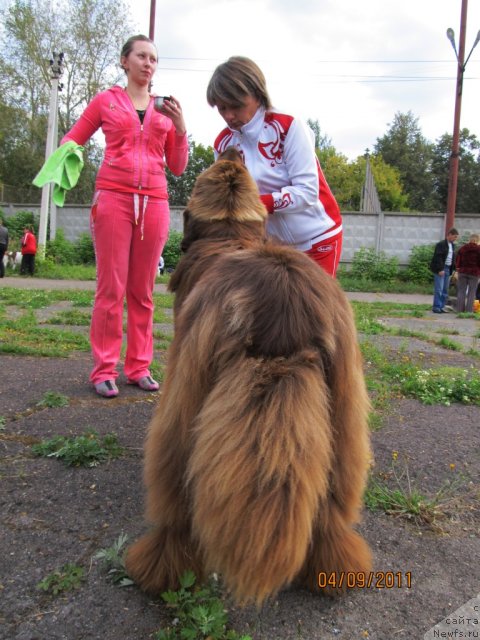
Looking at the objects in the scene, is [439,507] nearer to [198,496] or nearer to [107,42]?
[198,496]

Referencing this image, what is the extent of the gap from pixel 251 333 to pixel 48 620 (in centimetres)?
110

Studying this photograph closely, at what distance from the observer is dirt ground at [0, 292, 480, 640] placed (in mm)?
1623

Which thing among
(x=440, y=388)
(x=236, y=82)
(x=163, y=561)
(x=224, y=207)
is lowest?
(x=163, y=561)

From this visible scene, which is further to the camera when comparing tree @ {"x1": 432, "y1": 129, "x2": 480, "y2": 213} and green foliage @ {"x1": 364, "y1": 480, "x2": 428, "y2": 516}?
tree @ {"x1": 432, "y1": 129, "x2": 480, "y2": 213}

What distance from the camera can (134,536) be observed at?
2.09 meters

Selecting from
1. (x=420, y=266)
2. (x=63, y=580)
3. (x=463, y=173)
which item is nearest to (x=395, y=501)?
(x=63, y=580)

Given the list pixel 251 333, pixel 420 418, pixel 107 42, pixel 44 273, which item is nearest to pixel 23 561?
Result: pixel 251 333

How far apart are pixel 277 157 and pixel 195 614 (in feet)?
7.60

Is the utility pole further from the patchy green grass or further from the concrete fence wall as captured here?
the patchy green grass

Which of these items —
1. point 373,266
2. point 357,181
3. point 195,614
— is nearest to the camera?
point 195,614

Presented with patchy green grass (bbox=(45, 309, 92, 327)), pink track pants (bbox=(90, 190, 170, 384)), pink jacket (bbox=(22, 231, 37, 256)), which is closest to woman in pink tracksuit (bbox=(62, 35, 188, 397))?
pink track pants (bbox=(90, 190, 170, 384))

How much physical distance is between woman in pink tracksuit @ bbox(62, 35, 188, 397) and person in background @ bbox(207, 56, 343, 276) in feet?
2.47
